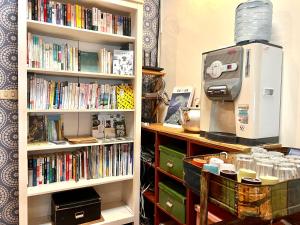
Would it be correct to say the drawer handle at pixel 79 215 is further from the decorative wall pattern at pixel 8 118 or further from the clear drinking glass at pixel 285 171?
the clear drinking glass at pixel 285 171

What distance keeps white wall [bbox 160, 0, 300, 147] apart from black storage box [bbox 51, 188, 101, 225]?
1299mm

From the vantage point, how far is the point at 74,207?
6.04 feet

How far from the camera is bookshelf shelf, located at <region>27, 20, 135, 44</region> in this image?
1749 millimetres

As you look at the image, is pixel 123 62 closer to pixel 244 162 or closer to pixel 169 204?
pixel 169 204

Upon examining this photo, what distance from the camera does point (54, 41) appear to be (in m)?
2.01

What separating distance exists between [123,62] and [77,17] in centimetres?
51

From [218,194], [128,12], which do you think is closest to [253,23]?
[218,194]

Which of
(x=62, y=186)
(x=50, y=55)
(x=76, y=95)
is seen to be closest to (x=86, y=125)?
(x=76, y=95)

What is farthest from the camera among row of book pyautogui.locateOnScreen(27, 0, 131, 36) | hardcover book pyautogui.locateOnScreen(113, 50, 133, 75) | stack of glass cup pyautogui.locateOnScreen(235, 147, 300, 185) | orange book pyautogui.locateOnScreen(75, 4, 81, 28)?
hardcover book pyautogui.locateOnScreen(113, 50, 133, 75)

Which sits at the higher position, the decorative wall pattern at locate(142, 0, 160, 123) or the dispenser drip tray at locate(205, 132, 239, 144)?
the decorative wall pattern at locate(142, 0, 160, 123)

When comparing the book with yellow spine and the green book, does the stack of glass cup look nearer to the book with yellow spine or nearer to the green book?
the book with yellow spine

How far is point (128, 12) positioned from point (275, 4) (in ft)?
3.96

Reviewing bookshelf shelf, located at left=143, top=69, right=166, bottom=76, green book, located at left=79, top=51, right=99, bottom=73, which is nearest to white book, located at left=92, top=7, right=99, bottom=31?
green book, located at left=79, top=51, right=99, bottom=73

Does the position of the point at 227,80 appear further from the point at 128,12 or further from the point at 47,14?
the point at 47,14
